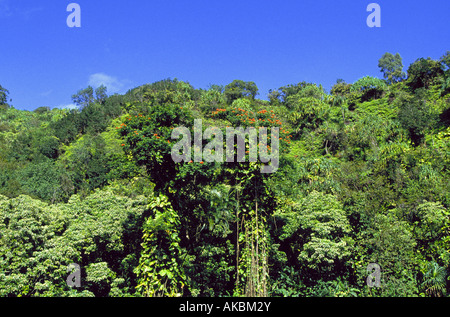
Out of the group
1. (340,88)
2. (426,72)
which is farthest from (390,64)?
(426,72)

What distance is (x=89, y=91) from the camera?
58094mm

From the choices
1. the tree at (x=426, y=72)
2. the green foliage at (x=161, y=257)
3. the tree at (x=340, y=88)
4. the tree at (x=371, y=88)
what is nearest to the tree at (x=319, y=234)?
the green foliage at (x=161, y=257)

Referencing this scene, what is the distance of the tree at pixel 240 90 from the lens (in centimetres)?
4253

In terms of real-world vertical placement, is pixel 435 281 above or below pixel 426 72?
below

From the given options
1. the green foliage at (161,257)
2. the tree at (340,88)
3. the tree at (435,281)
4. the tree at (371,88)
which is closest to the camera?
the green foliage at (161,257)

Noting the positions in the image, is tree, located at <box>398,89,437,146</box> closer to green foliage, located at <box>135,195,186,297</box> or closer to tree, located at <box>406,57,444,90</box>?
tree, located at <box>406,57,444,90</box>

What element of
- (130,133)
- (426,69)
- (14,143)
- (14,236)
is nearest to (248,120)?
(130,133)

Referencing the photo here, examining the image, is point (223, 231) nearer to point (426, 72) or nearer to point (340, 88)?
point (426, 72)

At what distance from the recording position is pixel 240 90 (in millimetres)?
43656

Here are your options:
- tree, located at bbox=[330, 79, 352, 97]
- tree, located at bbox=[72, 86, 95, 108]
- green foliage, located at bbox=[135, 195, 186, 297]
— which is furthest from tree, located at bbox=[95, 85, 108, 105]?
green foliage, located at bbox=[135, 195, 186, 297]

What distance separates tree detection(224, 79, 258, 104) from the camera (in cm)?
4253

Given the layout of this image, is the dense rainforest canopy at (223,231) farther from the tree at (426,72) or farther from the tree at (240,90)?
the tree at (240,90)

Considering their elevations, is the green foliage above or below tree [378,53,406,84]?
below
